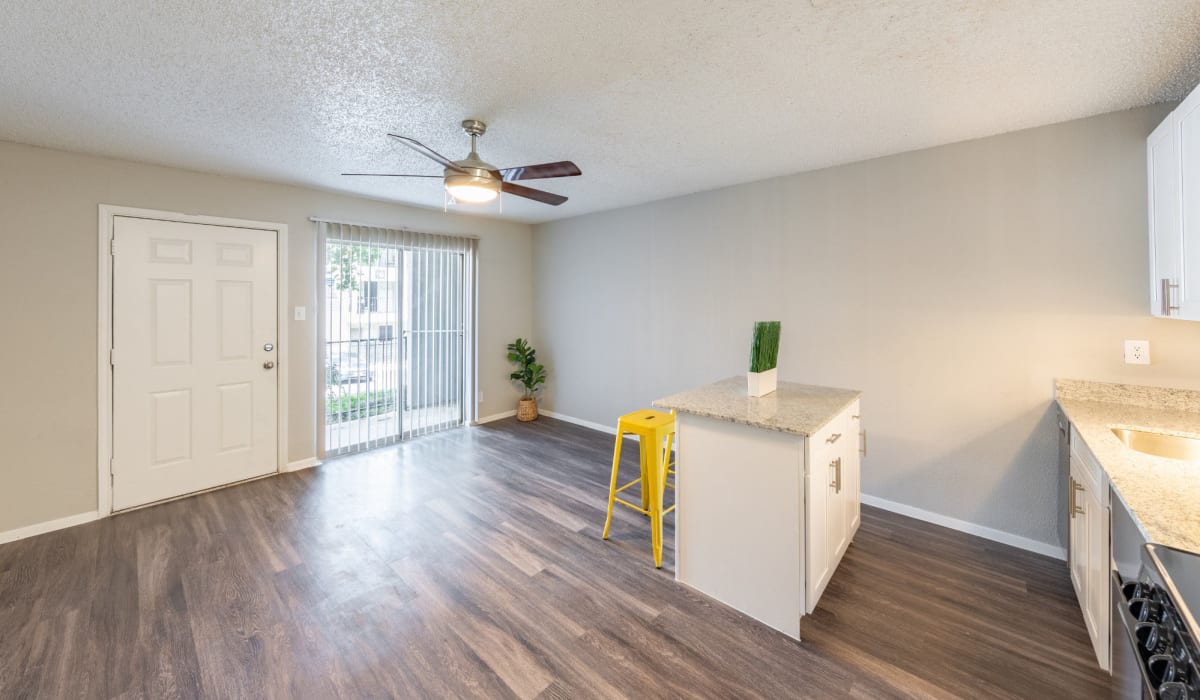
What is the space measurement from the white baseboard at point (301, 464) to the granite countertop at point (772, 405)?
3.40 m

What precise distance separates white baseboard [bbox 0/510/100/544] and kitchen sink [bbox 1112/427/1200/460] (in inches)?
228

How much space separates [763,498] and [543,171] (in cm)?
193

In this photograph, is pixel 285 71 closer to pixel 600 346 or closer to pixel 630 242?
pixel 630 242

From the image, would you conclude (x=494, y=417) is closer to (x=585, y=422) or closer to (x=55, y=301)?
(x=585, y=422)

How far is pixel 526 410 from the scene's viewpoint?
5.43m

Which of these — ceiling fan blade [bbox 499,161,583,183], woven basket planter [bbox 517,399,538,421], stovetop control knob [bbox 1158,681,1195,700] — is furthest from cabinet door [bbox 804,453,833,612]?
woven basket planter [bbox 517,399,538,421]

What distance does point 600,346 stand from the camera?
497 cm

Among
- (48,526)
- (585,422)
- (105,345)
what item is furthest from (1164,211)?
(48,526)

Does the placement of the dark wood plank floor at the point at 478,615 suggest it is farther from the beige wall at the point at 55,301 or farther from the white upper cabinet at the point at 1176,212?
the white upper cabinet at the point at 1176,212

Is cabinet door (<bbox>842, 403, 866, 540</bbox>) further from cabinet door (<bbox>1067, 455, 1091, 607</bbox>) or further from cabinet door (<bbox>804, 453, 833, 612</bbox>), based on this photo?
cabinet door (<bbox>1067, 455, 1091, 607</bbox>)

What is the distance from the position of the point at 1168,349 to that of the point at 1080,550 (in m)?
1.22

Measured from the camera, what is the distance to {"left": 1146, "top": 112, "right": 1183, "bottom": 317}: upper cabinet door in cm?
185

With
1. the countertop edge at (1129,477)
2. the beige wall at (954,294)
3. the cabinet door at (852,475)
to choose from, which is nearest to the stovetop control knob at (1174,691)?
the countertop edge at (1129,477)

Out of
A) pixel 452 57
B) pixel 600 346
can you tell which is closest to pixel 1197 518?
pixel 452 57
